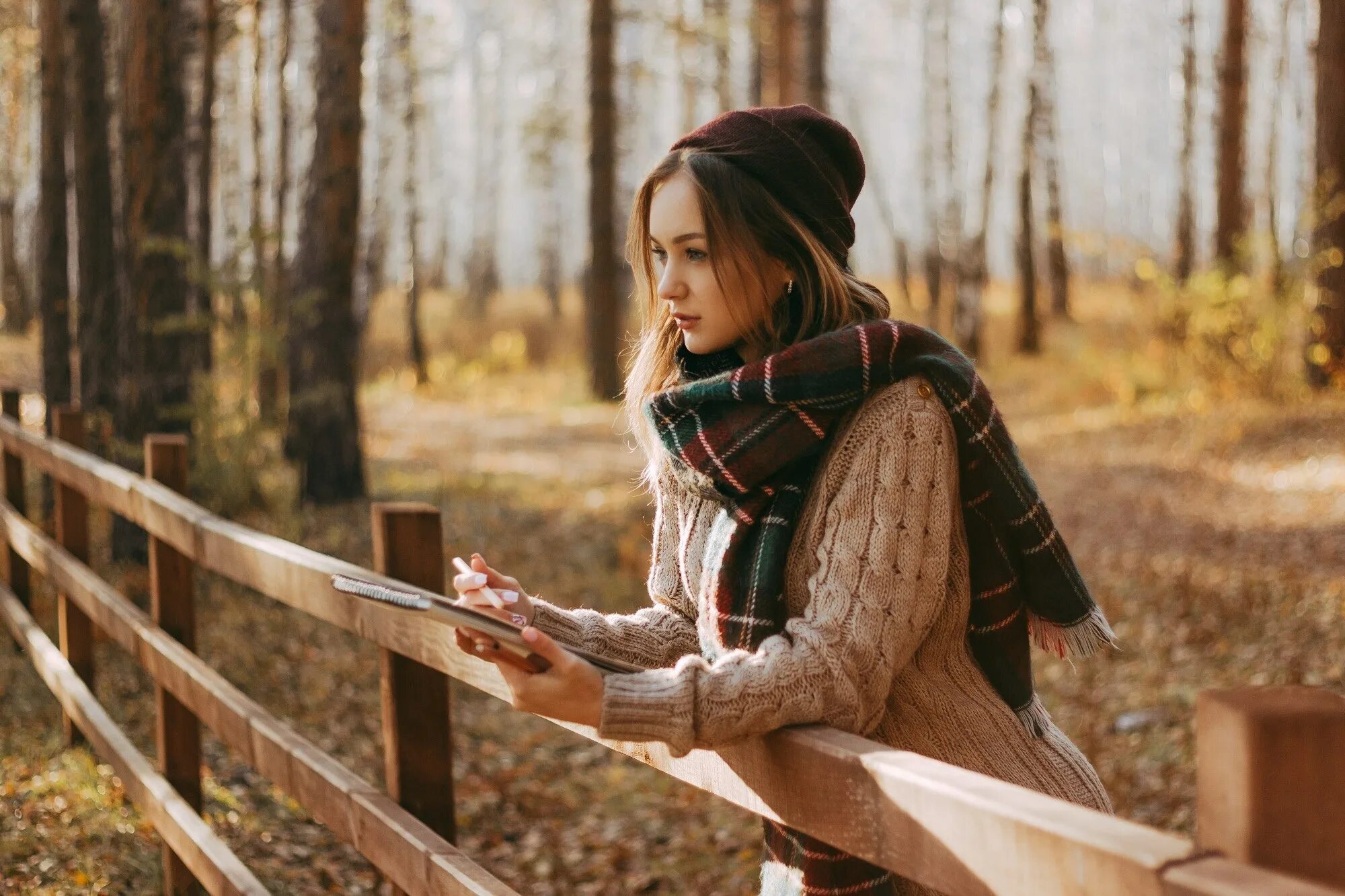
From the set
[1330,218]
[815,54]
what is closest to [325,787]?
[1330,218]

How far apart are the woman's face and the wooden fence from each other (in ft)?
2.11

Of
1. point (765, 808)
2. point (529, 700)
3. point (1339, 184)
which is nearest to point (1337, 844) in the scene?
point (765, 808)

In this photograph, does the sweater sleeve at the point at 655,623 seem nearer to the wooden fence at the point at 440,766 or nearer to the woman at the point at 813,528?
the woman at the point at 813,528

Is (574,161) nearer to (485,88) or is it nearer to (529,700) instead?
(485,88)

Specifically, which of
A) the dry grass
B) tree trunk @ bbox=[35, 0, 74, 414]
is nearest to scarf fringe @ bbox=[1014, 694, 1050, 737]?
the dry grass

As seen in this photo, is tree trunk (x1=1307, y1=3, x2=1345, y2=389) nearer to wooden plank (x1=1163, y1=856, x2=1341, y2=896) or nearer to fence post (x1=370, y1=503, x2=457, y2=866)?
fence post (x1=370, y1=503, x2=457, y2=866)

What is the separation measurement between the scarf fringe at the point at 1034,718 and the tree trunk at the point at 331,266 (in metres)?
9.08

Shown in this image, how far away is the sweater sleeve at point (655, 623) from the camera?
7.16ft

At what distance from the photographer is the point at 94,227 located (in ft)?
29.8

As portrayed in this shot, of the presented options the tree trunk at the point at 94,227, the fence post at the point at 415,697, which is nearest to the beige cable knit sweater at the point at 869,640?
the fence post at the point at 415,697

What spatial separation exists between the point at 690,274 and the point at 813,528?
0.47 metres

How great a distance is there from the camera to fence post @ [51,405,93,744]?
5.65 m

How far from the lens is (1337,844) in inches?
42.3

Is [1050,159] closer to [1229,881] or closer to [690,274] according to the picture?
[690,274]
